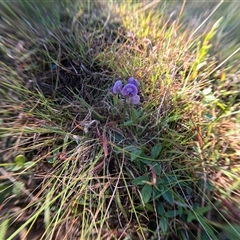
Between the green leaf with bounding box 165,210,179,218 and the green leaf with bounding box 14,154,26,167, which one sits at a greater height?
the green leaf with bounding box 14,154,26,167

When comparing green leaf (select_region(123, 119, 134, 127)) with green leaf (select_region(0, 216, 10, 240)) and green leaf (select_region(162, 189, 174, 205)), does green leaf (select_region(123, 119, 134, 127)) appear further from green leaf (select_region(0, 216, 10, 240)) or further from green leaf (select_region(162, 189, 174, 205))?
green leaf (select_region(0, 216, 10, 240))

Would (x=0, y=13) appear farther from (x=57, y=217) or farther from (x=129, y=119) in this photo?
(x=57, y=217)

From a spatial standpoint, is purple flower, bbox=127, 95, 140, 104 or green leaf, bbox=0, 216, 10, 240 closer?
green leaf, bbox=0, 216, 10, 240

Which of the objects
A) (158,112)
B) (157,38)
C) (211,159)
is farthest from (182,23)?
(211,159)

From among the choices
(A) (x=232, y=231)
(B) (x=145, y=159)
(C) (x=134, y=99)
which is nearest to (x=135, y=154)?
(B) (x=145, y=159)

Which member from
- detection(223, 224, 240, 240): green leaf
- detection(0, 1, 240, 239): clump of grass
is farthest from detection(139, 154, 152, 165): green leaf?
detection(223, 224, 240, 240): green leaf

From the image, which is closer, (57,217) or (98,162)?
(57,217)

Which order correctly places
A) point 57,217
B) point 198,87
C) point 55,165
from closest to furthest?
point 57,217
point 55,165
point 198,87

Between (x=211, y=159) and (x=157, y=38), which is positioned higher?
(x=157, y=38)

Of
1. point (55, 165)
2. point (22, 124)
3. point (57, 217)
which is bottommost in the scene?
point (57, 217)
